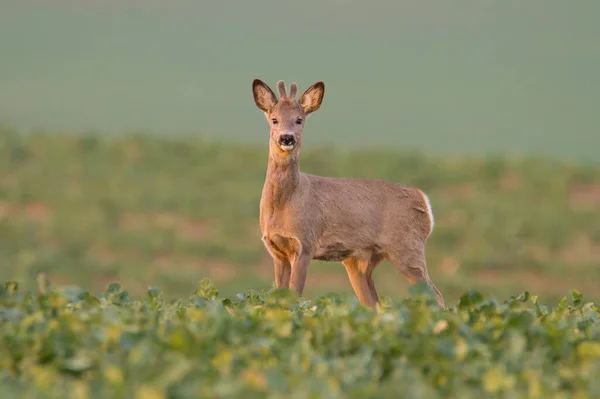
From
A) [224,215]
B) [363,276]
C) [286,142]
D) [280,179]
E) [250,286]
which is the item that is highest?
[286,142]

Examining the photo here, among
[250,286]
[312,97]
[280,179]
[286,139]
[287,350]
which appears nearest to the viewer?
[287,350]

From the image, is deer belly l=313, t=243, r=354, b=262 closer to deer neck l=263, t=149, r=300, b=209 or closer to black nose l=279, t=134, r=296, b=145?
deer neck l=263, t=149, r=300, b=209

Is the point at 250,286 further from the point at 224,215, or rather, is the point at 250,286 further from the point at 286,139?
the point at 286,139

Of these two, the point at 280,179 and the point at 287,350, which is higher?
the point at 280,179

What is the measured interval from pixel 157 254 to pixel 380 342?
19.9 meters

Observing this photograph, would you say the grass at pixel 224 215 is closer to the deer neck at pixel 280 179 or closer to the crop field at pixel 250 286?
the crop field at pixel 250 286

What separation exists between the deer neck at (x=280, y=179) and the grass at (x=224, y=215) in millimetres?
12564

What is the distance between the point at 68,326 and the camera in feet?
26.3

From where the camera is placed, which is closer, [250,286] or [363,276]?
[363,276]

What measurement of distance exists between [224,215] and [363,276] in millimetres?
16925

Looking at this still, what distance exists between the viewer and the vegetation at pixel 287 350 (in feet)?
22.4

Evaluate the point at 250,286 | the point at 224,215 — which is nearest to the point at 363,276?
the point at 250,286

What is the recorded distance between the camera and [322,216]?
12500 millimetres

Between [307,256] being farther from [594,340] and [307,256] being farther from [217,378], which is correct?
[217,378]
